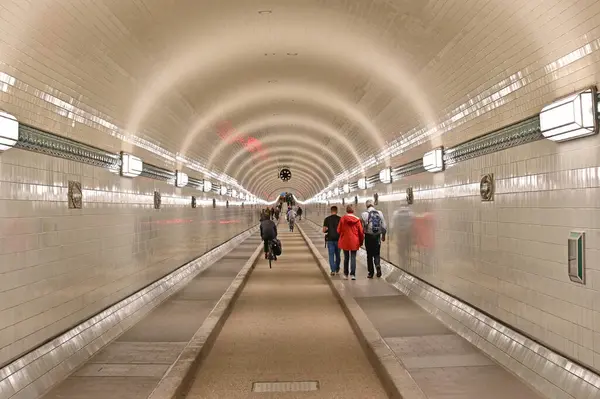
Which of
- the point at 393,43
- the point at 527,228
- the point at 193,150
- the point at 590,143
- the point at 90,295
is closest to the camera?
the point at 590,143

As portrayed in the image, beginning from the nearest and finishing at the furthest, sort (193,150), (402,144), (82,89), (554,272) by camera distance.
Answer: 1. (554,272)
2. (82,89)
3. (402,144)
4. (193,150)

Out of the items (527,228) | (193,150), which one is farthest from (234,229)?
(527,228)

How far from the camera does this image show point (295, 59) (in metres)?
10.4

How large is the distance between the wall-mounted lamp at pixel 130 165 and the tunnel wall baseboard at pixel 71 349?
177cm

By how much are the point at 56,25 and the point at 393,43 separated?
4.20 metres

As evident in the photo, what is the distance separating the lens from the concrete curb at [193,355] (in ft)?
18.0

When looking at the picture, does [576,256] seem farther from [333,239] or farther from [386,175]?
[333,239]

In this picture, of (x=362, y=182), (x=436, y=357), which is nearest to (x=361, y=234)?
(x=362, y=182)

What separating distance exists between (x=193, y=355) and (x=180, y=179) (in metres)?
7.27

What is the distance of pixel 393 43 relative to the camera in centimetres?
808

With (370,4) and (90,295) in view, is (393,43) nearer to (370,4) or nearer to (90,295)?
(370,4)

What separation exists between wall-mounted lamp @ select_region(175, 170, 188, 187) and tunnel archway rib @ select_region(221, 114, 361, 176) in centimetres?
348

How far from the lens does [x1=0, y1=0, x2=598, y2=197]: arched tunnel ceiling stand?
5.48 m

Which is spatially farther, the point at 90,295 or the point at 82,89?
the point at 90,295
